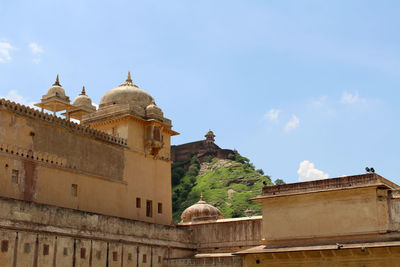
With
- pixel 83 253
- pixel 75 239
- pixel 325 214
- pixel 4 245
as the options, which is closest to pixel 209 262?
pixel 83 253

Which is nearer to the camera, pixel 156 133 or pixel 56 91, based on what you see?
pixel 56 91

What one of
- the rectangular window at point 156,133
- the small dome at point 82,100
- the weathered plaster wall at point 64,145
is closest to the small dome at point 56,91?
the small dome at point 82,100

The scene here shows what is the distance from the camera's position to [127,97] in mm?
32844

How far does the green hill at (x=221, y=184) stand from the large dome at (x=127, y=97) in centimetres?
4264

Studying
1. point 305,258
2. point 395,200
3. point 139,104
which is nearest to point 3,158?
point 139,104

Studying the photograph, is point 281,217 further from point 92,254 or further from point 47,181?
point 47,181

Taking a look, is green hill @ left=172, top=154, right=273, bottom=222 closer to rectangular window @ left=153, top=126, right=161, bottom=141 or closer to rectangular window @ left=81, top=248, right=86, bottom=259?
rectangular window @ left=153, top=126, right=161, bottom=141

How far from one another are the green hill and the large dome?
42.6 m

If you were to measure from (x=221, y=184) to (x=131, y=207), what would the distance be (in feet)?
187

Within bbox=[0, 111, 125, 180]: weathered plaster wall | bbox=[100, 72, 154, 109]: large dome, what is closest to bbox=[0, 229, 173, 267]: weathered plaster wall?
bbox=[0, 111, 125, 180]: weathered plaster wall

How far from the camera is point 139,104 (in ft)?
108

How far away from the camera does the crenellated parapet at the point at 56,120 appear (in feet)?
79.0

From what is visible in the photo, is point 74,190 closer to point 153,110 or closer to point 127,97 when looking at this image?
point 153,110

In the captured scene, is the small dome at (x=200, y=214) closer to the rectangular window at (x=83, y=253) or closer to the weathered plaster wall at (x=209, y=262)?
the weathered plaster wall at (x=209, y=262)
